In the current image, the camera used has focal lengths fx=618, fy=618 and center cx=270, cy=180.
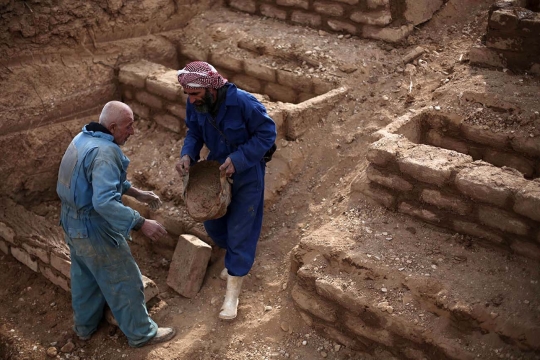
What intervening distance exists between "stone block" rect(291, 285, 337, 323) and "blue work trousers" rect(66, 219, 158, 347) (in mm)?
1106

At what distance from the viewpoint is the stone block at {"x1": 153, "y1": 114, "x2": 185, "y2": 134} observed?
6.38 m

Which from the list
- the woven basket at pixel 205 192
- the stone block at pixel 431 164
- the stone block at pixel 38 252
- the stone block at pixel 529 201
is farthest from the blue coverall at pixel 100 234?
the stone block at pixel 529 201

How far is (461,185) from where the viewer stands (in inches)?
168

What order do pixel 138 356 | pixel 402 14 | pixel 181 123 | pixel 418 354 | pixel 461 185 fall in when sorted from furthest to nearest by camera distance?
pixel 402 14
pixel 181 123
pixel 138 356
pixel 461 185
pixel 418 354

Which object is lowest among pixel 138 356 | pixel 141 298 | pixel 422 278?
pixel 138 356

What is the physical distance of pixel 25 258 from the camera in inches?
216

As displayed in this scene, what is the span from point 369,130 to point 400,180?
49.3 inches

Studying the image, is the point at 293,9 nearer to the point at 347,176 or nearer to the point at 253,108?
the point at 347,176

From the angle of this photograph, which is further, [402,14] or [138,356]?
[402,14]

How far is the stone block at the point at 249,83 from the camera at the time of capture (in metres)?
6.91

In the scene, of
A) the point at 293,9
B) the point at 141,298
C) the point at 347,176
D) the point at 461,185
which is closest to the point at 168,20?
the point at 293,9

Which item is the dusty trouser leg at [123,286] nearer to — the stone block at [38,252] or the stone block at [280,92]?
the stone block at [38,252]

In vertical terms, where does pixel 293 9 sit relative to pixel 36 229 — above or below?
above

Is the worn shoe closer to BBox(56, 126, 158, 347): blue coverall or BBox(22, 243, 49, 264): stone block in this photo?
BBox(56, 126, 158, 347): blue coverall
